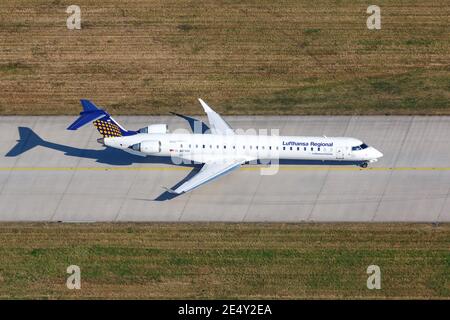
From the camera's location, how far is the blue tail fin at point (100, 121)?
170 ft

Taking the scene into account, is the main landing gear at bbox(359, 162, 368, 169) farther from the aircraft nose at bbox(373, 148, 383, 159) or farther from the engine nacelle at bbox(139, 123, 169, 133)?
the engine nacelle at bbox(139, 123, 169, 133)

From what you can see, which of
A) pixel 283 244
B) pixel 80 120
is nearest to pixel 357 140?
pixel 283 244

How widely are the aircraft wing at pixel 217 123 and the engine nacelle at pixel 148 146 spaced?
4.33m

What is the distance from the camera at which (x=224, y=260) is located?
158ft

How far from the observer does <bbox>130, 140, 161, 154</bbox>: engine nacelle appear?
52.4m

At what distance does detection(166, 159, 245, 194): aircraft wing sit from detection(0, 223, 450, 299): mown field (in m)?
2.28

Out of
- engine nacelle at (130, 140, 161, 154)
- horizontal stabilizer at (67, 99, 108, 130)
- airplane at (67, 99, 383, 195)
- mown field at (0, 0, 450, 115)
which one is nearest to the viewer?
horizontal stabilizer at (67, 99, 108, 130)

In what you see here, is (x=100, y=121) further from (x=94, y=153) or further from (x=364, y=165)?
(x=364, y=165)

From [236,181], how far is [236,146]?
7.06ft

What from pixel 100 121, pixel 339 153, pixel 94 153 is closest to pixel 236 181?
pixel 339 153

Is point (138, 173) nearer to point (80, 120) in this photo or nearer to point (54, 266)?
point (80, 120)

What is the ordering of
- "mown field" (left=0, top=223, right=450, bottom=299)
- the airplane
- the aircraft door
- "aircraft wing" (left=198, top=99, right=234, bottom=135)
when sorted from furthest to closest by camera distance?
"aircraft wing" (left=198, top=99, right=234, bottom=135) → the aircraft door → the airplane → "mown field" (left=0, top=223, right=450, bottom=299)

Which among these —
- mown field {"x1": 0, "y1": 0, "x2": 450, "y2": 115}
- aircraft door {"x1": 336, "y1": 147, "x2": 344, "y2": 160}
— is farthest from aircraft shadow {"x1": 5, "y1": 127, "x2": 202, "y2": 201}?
aircraft door {"x1": 336, "y1": 147, "x2": 344, "y2": 160}

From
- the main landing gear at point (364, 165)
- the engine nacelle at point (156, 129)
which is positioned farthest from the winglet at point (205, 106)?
the main landing gear at point (364, 165)
